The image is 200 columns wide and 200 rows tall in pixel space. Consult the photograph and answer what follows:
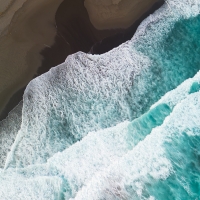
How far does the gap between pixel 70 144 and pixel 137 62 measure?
2.05 meters

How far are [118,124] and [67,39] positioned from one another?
6.35ft

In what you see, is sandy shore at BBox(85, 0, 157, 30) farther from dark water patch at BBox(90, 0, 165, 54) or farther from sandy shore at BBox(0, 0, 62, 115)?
sandy shore at BBox(0, 0, 62, 115)

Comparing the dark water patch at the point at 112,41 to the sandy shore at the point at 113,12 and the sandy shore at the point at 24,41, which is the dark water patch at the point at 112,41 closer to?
the sandy shore at the point at 113,12

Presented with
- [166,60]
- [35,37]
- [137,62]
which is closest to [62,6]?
[35,37]

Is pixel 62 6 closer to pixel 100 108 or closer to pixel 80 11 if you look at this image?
pixel 80 11

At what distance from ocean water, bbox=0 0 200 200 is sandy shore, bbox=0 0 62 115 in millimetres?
302

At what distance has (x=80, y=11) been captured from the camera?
6.40 meters

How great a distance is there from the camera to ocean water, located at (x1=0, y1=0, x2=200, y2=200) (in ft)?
18.2

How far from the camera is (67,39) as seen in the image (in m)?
6.33

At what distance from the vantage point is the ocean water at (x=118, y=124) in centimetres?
555

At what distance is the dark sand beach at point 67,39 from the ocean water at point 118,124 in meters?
0.14

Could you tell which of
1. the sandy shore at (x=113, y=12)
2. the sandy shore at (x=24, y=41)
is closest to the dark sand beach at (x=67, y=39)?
the sandy shore at (x=24, y=41)

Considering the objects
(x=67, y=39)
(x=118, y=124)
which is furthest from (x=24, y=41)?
(x=118, y=124)

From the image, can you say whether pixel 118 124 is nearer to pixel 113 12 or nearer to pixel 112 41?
pixel 112 41
